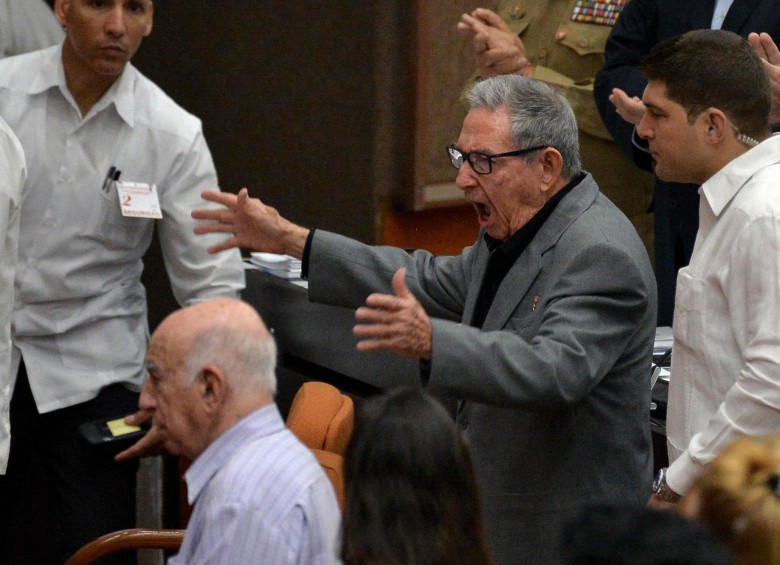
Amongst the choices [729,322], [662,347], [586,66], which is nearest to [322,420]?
[729,322]

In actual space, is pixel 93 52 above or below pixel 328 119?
above

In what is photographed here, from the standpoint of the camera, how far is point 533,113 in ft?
8.38

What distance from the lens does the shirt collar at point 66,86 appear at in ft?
11.1

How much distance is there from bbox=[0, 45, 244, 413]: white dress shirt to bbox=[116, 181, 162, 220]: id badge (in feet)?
0.12

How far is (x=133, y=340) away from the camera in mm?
3516

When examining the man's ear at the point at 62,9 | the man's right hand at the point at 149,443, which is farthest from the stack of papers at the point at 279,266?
the man's right hand at the point at 149,443

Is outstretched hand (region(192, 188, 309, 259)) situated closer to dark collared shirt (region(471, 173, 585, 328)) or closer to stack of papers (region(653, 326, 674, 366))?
dark collared shirt (region(471, 173, 585, 328))

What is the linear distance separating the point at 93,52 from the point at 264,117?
1.58m

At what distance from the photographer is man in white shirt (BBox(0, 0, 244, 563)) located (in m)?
3.35

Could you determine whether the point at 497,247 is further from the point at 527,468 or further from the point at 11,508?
the point at 11,508

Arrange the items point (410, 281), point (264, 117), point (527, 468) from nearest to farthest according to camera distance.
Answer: point (527, 468), point (410, 281), point (264, 117)

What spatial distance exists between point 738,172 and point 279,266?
163 cm

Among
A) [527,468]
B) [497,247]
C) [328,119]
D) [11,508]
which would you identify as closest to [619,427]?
[527,468]

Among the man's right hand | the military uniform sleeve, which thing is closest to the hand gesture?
the military uniform sleeve
